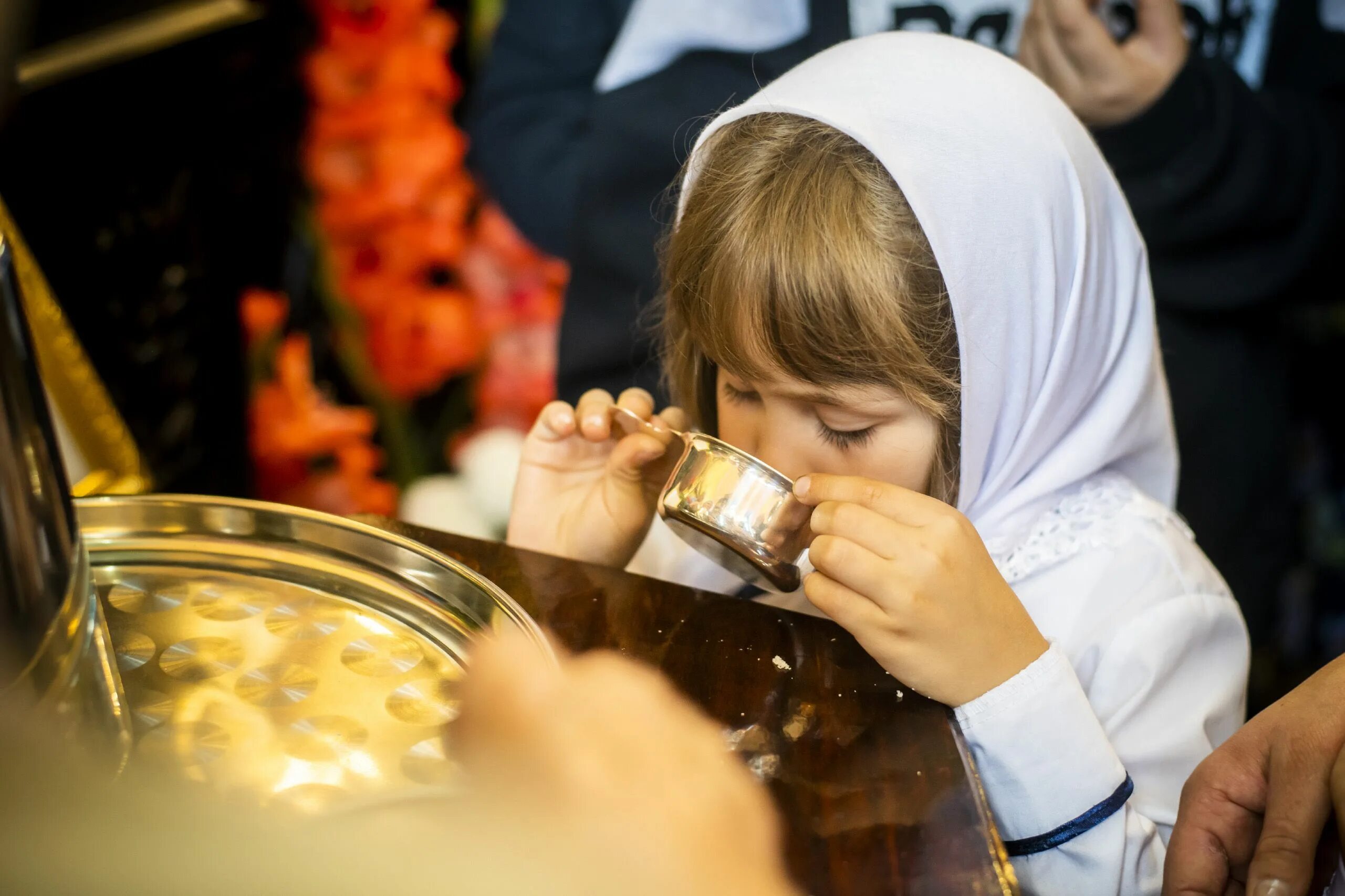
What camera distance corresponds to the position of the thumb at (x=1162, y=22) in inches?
47.7

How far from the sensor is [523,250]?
1793mm

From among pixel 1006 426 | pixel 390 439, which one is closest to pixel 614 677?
pixel 1006 426

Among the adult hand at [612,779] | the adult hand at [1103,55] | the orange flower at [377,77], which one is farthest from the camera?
the orange flower at [377,77]

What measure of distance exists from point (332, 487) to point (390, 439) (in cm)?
16

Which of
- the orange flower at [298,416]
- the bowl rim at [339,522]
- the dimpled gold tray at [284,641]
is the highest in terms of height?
the bowl rim at [339,522]

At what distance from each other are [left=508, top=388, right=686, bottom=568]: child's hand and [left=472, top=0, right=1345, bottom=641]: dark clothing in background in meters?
0.32

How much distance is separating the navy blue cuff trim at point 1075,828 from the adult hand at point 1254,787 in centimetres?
4

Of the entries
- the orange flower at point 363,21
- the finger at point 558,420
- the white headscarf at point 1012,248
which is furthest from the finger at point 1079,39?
the orange flower at point 363,21

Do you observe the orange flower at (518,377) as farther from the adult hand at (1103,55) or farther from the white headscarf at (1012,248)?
the adult hand at (1103,55)

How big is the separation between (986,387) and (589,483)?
0.44m

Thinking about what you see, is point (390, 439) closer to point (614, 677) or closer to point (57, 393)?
point (57, 393)

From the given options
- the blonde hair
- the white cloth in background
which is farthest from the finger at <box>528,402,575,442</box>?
the white cloth in background

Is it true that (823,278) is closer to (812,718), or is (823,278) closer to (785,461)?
(785,461)

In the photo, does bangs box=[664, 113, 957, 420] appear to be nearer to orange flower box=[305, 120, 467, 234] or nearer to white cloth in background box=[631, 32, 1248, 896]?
white cloth in background box=[631, 32, 1248, 896]
